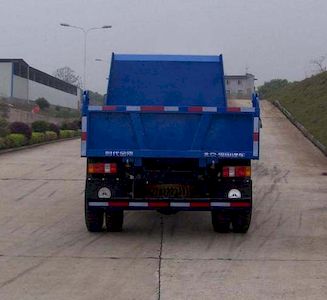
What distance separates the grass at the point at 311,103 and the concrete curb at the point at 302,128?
162 mm

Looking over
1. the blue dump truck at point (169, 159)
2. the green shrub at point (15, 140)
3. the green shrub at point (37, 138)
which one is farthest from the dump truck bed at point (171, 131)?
the green shrub at point (37, 138)

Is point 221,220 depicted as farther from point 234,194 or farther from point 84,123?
point 84,123

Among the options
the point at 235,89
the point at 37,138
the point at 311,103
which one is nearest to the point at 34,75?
the point at 311,103

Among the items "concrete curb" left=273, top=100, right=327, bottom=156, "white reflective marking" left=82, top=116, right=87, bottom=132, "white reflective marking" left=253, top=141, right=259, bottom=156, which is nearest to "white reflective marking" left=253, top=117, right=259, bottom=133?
"white reflective marking" left=253, top=141, right=259, bottom=156

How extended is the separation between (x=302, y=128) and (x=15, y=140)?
48.2ft

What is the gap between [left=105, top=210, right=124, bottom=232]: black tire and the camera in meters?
9.88

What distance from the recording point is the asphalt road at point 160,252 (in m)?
6.64

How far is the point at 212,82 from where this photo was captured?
10.8m

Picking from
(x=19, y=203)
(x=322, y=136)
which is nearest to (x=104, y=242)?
(x=19, y=203)

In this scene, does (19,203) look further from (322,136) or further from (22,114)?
(22,114)

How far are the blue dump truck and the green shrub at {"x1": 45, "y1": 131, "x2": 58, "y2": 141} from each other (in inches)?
1015

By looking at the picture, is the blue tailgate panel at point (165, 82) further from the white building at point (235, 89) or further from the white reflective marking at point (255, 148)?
the white reflective marking at point (255, 148)

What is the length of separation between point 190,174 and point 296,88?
42.1 m

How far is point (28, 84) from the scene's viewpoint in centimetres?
7431
